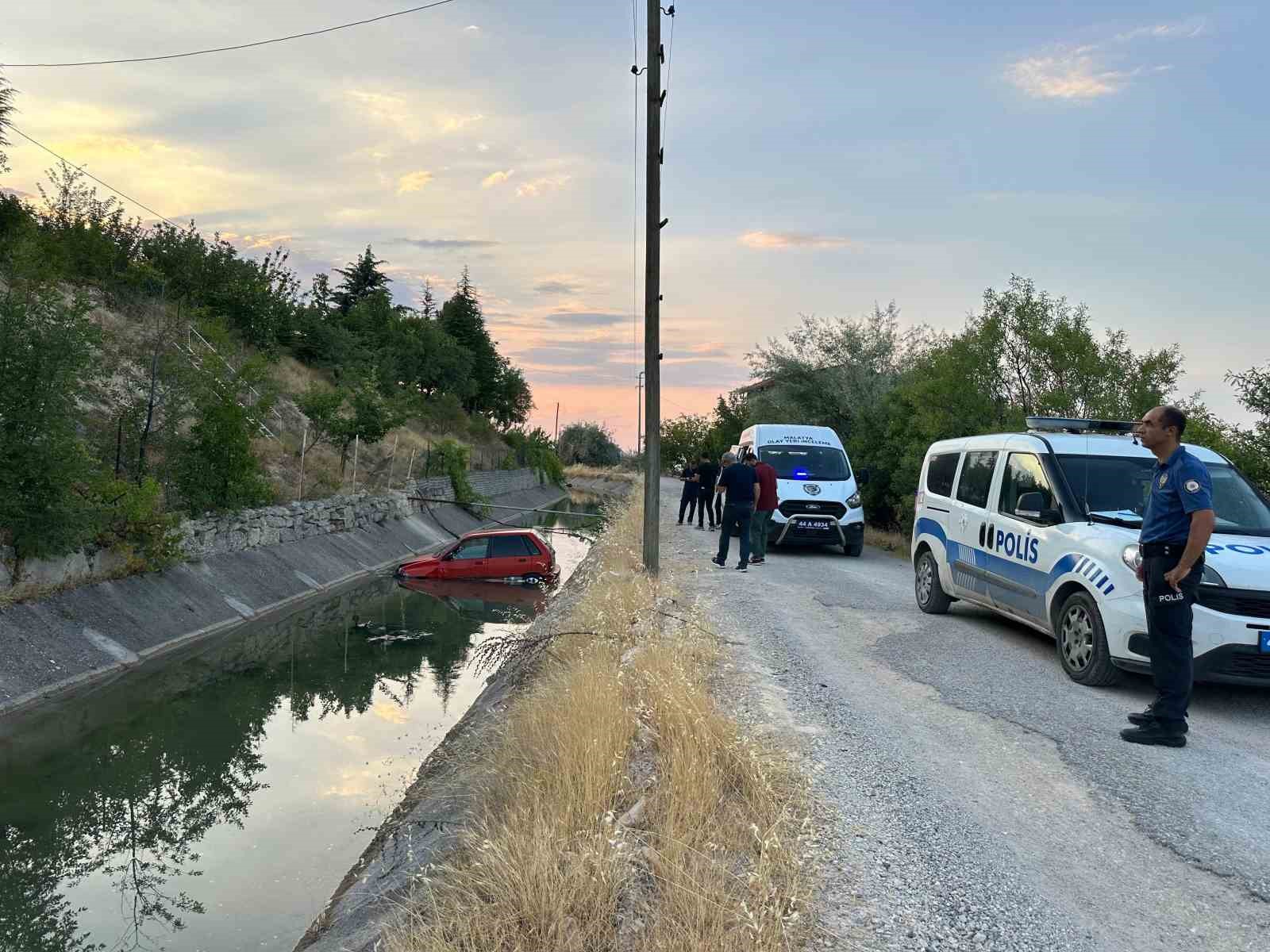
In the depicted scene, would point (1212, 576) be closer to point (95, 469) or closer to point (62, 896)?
point (62, 896)

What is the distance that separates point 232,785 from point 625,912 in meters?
8.49

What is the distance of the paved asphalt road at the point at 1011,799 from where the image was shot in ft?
13.5

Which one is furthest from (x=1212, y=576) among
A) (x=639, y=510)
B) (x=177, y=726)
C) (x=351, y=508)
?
(x=351, y=508)

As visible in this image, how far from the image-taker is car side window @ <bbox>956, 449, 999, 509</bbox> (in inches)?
402

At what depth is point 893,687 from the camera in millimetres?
8078

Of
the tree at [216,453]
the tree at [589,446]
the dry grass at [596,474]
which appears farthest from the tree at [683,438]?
the tree at [216,453]

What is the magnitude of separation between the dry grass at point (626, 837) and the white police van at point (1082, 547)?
10.7 ft

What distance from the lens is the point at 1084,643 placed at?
26.4 feet

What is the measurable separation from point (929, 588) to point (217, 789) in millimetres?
8393

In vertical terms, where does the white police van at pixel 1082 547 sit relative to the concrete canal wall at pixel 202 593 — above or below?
above

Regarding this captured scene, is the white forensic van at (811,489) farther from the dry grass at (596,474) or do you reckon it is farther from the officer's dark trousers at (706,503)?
the dry grass at (596,474)

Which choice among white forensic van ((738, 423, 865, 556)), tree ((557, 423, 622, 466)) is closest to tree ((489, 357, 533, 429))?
tree ((557, 423, 622, 466))

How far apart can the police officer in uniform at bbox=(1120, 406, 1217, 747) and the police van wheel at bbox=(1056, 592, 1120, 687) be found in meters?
1.26

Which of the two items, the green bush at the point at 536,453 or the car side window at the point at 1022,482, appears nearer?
the car side window at the point at 1022,482
